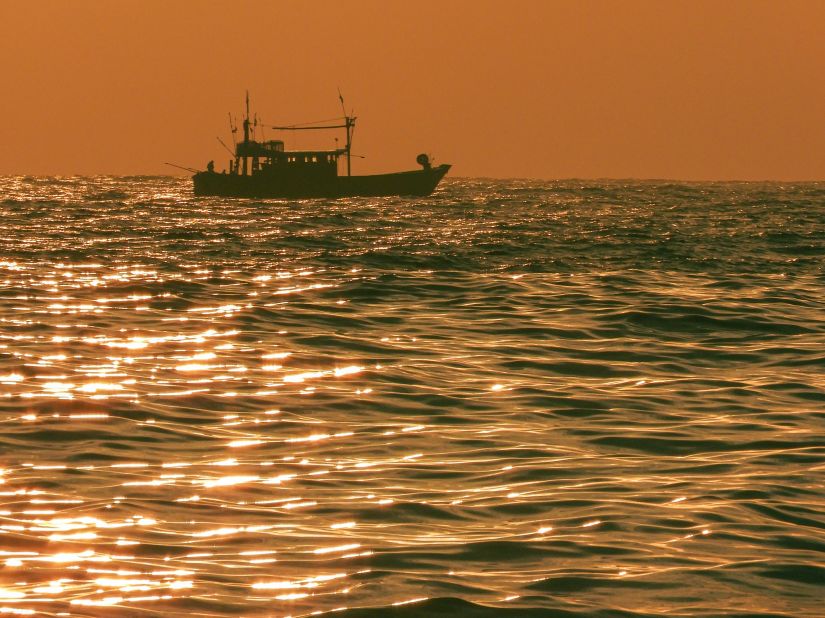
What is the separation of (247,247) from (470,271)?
39.7 ft

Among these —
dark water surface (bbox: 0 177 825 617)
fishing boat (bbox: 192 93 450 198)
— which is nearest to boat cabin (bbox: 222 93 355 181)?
fishing boat (bbox: 192 93 450 198)

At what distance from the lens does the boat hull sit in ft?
355

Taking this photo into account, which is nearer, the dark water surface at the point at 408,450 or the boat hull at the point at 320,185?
the dark water surface at the point at 408,450

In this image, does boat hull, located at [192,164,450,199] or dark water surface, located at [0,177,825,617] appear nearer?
dark water surface, located at [0,177,825,617]

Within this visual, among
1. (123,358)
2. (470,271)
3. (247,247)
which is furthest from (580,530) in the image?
(247,247)

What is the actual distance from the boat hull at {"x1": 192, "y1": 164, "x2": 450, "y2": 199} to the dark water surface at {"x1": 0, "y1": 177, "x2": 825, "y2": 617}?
8003 centimetres

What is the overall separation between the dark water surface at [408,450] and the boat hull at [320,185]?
80.0 metres

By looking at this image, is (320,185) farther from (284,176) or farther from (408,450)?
(408,450)

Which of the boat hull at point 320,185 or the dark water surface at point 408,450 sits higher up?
the boat hull at point 320,185

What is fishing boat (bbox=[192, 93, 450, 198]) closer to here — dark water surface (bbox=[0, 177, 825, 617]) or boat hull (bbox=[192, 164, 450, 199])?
boat hull (bbox=[192, 164, 450, 199])

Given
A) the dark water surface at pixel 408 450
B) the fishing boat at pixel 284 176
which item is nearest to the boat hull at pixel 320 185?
the fishing boat at pixel 284 176

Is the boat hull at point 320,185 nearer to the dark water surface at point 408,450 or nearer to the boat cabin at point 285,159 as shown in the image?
the boat cabin at point 285,159

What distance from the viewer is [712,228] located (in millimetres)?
61000

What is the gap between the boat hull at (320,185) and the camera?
10812 centimetres
